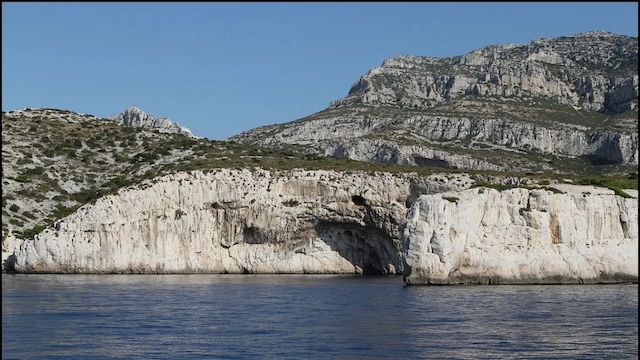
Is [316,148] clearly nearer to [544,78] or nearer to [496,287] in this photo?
[544,78]

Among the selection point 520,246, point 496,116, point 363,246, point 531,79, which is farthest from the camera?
point 531,79

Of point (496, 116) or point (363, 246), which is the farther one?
point (496, 116)

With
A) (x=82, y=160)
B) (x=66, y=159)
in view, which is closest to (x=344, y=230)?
(x=82, y=160)

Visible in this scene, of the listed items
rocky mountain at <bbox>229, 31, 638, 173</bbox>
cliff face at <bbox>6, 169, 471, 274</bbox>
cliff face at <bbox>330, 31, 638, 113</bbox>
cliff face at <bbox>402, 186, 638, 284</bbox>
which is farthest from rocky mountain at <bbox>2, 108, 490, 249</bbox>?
cliff face at <bbox>330, 31, 638, 113</bbox>

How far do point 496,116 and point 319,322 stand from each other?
129073 millimetres

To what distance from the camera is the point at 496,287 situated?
5719cm

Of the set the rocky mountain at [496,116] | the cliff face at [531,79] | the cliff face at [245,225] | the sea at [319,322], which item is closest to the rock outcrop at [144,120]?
the rocky mountain at [496,116]

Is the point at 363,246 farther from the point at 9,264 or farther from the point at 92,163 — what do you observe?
the point at 92,163

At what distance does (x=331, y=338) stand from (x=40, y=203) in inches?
2453

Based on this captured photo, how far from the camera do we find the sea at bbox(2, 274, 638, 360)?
2920 centimetres

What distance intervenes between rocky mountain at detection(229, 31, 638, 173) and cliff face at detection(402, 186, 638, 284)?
7195 cm

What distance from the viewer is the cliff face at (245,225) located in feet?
249

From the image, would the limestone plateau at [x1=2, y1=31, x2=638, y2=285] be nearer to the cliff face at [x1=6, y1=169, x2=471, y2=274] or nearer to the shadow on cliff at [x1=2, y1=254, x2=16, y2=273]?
the cliff face at [x1=6, y1=169, x2=471, y2=274]

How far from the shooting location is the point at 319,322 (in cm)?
3778
